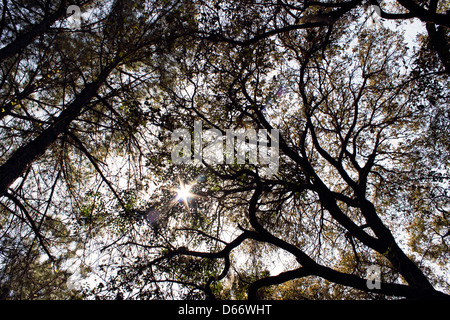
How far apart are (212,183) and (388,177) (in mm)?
7552

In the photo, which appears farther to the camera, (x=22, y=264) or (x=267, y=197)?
(x=267, y=197)

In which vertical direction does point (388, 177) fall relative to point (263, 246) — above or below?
above

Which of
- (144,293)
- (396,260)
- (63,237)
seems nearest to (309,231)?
(396,260)

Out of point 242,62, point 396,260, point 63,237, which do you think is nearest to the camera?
point 396,260

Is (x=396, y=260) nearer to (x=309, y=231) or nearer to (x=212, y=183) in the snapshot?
(x=309, y=231)

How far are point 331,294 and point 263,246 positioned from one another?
3.87 meters

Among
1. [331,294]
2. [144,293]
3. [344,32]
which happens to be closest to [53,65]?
[144,293]

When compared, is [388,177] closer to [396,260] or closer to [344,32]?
[396,260]

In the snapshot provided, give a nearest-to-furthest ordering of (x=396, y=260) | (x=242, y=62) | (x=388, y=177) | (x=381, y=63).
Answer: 1. (x=396, y=260)
2. (x=242, y=62)
3. (x=381, y=63)
4. (x=388, y=177)

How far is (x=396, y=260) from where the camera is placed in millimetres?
5629

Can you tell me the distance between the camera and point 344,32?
23.9ft

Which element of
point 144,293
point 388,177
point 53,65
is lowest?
point 144,293

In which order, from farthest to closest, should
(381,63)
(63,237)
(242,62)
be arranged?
(381,63)
(63,237)
(242,62)

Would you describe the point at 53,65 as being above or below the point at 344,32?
below
